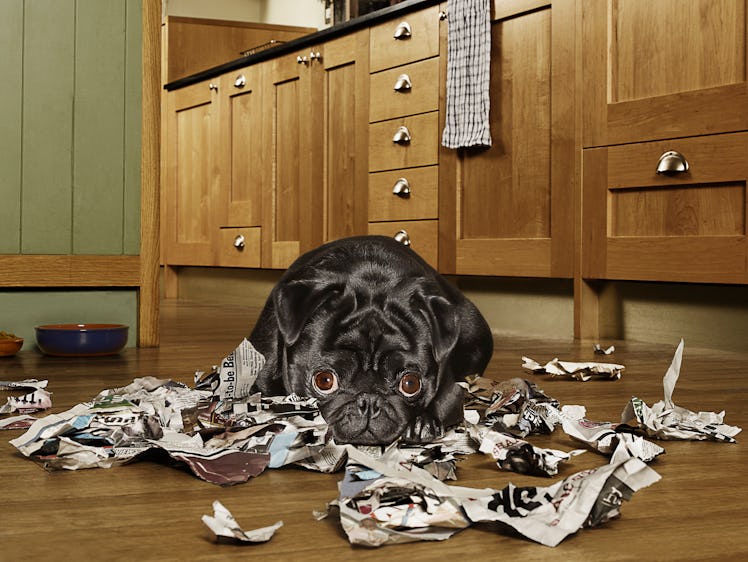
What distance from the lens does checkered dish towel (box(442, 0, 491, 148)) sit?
3320 millimetres

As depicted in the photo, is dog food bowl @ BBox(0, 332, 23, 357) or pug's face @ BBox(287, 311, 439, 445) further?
dog food bowl @ BBox(0, 332, 23, 357)

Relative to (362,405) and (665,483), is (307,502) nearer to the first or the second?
(362,405)

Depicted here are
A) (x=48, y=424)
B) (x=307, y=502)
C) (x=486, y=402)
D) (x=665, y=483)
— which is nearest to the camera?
(x=307, y=502)

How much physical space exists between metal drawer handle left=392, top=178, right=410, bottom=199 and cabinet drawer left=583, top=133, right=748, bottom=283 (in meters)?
0.83

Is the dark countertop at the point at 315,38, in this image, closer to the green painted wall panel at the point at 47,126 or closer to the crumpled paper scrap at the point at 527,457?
the green painted wall panel at the point at 47,126

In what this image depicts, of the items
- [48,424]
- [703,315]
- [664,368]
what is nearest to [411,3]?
[703,315]

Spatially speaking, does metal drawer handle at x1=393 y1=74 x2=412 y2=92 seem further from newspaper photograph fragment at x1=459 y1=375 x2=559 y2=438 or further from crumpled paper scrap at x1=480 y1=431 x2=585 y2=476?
crumpled paper scrap at x1=480 y1=431 x2=585 y2=476

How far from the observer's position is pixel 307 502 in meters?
1.03

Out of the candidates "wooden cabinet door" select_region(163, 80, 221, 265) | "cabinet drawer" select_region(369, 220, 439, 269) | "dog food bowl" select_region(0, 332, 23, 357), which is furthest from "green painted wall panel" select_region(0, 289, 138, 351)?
"wooden cabinet door" select_region(163, 80, 221, 265)

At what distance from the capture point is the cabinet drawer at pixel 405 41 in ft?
11.7

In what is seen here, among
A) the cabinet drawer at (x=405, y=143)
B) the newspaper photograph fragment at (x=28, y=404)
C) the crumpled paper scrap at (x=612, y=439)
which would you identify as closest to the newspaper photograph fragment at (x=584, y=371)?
the crumpled paper scrap at (x=612, y=439)

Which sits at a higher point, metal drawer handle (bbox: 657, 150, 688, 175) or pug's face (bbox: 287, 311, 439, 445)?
metal drawer handle (bbox: 657, 150, 688, 175)

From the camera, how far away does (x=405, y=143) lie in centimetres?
370

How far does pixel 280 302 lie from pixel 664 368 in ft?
4.12
